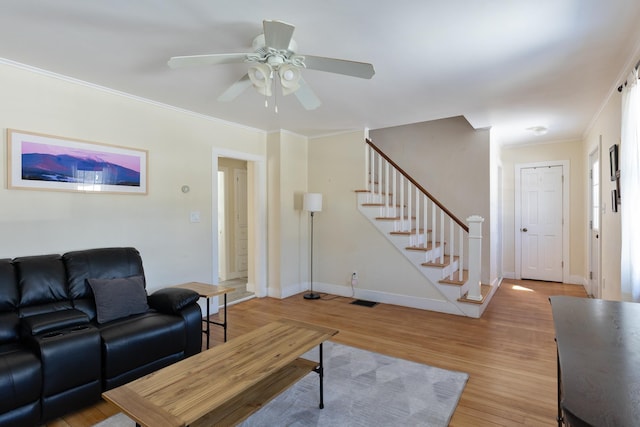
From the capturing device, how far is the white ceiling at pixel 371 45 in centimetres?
192

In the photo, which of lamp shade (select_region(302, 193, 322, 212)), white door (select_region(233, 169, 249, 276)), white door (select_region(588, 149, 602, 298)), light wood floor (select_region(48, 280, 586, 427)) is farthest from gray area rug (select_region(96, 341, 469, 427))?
white door (select_region(233, 169, 249, 276))

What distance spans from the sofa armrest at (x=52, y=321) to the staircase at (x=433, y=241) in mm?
3572

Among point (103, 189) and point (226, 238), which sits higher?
point (103, 189)

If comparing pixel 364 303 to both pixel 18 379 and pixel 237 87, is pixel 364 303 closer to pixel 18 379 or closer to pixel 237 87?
pixel 237 87

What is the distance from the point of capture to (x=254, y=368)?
1.81 m

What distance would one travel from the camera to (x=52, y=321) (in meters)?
2.22

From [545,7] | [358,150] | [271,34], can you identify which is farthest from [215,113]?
[545,7]

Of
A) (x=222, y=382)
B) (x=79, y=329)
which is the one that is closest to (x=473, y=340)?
(x=222, y=382)

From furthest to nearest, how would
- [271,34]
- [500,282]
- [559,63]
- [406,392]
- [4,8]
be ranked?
[500,282], [559,63], [406,392], [4,8], [271,34]

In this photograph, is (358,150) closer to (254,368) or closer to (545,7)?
(545,7)

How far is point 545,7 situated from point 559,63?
971 millimetres

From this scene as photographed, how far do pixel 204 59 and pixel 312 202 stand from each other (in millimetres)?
3063

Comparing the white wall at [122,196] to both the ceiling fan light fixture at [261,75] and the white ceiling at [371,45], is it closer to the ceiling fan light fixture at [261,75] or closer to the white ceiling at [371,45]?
the white ceiling at [371,45]

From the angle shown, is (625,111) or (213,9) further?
(625,111)
